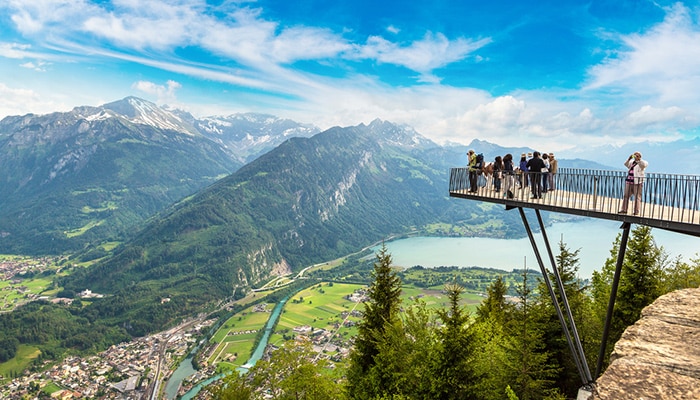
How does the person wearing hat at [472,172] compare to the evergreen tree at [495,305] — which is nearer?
the person wearing hat at [472,172]

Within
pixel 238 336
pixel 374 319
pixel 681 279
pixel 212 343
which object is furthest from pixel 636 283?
pixel 212 343

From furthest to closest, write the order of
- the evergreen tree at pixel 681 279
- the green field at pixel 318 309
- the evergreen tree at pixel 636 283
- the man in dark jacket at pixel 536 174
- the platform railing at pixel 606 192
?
the green field at pixel 318 309
the evergreen tree at pixel 681 279
the evergreen tree at pixel 636 283
the man in dark jacket at pixel 536 174
the platform railing at pixel 606 192

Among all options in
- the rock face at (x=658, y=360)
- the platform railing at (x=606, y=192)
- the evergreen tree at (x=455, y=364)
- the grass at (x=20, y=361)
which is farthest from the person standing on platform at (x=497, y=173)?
the grass at (x=20, y=361)

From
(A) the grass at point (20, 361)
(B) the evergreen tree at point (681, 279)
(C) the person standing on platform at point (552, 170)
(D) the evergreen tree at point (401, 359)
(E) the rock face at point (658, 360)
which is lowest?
(A) the grass at point (20, 361)

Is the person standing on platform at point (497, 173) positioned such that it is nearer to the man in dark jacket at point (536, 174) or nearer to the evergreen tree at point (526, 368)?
the man in dark jacket at point (536, 174)

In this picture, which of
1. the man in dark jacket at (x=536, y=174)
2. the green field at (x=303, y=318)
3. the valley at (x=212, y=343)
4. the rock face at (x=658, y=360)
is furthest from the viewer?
the green field at (x=303, y=318)

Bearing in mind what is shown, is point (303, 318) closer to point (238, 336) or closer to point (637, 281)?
point (238, 336)
